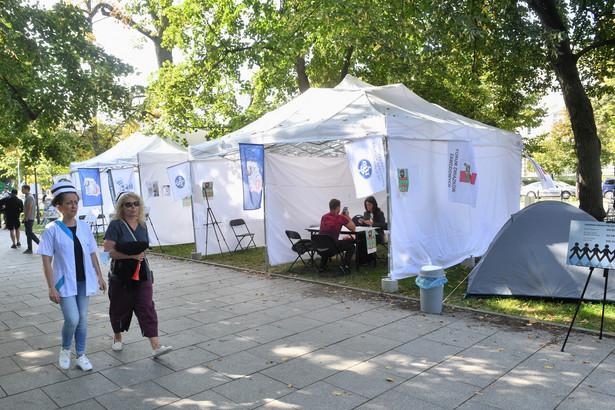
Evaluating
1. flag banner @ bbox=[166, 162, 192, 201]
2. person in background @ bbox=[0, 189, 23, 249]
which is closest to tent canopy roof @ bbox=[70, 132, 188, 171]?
person in background @ bbox=[0, 189, 23, 249]

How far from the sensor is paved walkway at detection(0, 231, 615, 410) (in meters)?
3.86

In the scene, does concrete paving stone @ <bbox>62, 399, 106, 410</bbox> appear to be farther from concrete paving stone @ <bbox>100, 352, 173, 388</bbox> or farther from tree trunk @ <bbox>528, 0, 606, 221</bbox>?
tree trunk @ <bbox>528, 0, 606, 221</bbox>

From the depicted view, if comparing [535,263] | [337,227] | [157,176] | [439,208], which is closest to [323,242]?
[337,227]

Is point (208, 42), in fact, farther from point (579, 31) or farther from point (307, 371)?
point (307, 371)

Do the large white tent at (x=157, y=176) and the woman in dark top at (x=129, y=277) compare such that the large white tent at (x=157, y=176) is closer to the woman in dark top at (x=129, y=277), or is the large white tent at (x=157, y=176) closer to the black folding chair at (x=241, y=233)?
the black folding chair at (x=241, y=233)

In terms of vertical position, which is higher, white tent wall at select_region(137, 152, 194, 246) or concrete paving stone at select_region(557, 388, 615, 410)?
white tent wall at select_region(137, 152, 194, 246)

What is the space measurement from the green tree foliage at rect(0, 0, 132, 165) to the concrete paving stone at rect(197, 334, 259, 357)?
6530 mm

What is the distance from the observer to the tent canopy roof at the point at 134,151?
1378 cm

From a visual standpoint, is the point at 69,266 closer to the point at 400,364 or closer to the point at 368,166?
the point at 400,364

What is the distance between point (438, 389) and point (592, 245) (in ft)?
7.66

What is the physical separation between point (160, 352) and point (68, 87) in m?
6.89

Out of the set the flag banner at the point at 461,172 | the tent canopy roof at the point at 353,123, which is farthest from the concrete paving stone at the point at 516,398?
the flag banner at the point at 461,172

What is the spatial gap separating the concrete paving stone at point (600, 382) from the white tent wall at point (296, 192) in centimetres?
655

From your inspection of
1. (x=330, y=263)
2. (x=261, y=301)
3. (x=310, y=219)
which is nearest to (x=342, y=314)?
(x=261, y=301)
